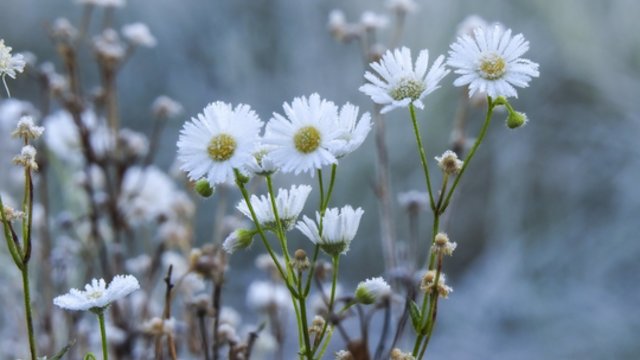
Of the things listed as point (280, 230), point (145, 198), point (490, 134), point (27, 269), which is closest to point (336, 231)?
point (280, 230)

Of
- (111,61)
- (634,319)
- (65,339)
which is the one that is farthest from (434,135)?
(111,61)

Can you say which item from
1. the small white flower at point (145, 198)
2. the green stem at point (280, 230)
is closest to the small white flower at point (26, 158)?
the green stem at point (280, 230)

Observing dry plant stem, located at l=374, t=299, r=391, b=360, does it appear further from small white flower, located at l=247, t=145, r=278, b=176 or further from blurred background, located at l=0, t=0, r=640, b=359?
blurred background, located at l=0, t=0, r=640, b=359

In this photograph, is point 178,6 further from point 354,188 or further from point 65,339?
point 65,339

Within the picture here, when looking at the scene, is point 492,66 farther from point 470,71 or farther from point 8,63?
point 8,63

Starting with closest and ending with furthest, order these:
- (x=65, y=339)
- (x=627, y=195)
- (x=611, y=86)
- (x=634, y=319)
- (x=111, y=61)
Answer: (x=111, y=61) < (x=65, y=339) < (x=634, y=319) < (x=627, y=195) < (x=611, y=86)

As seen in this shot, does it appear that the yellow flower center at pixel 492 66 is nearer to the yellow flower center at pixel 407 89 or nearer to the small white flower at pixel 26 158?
the yellow flower center at pixel 407 89

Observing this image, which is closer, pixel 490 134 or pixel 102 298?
pixel 102 298
